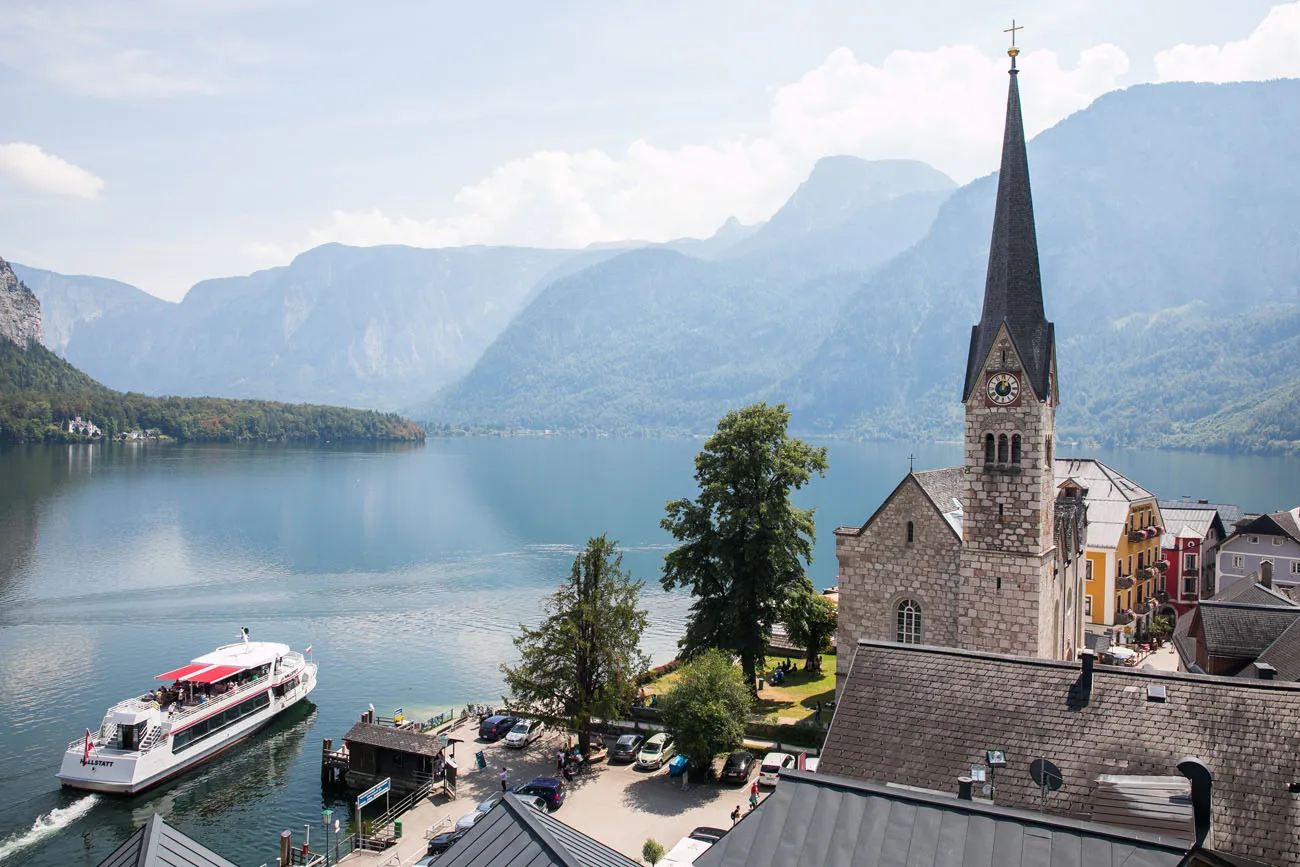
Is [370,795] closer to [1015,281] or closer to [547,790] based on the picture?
[547,790]

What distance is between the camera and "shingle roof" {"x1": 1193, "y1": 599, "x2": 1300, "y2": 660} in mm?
37625

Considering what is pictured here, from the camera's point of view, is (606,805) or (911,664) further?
(606,805)

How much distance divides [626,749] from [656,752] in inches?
59.4

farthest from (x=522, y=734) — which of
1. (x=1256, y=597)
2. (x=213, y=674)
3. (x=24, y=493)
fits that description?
(x=24, y=493)

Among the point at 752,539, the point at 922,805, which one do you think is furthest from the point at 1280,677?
the point at 922,805

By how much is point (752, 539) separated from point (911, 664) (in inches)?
918

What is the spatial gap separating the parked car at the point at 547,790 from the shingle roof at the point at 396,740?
17.7 feet

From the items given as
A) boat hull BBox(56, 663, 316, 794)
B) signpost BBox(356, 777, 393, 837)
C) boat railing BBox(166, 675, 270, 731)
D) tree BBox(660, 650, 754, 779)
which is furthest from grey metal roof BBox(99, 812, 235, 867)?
boat railing BBox(166, 675, 270, 731)

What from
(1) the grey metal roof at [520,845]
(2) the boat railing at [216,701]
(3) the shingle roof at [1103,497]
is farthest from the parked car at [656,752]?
(3) the shingle roof at [1103,497]

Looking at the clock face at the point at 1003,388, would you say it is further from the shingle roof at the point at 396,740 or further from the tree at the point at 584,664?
the shingle roof at the point at 396,740

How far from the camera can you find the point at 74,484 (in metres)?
155

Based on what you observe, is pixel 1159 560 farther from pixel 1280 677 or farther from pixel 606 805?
pixel 606 805

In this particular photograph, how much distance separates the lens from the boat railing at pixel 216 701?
4697 cm

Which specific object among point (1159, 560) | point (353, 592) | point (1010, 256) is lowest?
point (353, 592)
